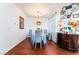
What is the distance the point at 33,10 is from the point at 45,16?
329 millimetres

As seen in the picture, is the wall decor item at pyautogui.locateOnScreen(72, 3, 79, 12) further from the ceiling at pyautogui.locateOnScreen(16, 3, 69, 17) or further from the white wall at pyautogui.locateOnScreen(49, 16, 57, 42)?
the white wall at pyautogui.locateOnScreen(49, 16, 57, 42)

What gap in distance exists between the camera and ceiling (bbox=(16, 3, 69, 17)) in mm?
2385

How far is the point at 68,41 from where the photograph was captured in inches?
101

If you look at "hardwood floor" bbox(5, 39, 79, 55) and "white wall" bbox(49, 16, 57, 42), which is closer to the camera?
"hardwood floor" bbox(5, 39, 79, 55)

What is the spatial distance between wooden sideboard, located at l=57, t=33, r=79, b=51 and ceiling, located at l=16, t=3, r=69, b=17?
63cm

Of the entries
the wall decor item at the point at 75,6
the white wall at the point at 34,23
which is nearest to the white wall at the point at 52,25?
the white wall at the point at 34,23

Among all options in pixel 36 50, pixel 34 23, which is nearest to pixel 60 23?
pixel 34 23

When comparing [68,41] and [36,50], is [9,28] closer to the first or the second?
[36,50]

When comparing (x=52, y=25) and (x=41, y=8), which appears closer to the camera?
(x=41, y=8)

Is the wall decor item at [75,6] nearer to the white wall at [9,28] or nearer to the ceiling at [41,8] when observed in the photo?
the ceiling at [41,8]

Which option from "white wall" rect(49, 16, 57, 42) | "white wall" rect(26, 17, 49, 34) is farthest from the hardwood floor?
"white wall" rect(26, 17, 49, 34)

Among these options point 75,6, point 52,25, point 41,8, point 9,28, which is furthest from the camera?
point 9,28

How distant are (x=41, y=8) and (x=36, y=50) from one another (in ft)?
3.58

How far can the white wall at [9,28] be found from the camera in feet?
8.05
